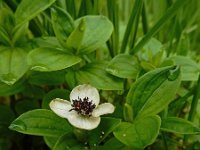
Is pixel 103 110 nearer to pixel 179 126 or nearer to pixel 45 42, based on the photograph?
pixel 179 126

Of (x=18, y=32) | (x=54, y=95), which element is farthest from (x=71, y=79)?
Answer: (x=18, y=32)

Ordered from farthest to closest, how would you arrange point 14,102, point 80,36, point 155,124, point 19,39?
point 14,102 < point 19,39 < point 80,36 < point 155,124

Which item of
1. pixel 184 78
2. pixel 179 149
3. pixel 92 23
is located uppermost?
pixel 92 23

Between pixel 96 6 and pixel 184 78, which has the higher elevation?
pixel 96 6

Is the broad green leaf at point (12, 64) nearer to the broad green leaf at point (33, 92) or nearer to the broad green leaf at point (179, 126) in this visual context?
the broad green leaf at point (33, 92)

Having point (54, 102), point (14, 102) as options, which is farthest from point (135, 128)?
point (14, 102)

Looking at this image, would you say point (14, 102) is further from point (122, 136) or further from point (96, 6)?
point (122, 136)

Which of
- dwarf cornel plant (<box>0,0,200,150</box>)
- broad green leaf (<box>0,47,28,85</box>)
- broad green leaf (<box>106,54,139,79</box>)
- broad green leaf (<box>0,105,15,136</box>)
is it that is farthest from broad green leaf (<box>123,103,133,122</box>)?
broad green leaf (<box>0,105,15,136</box>)
